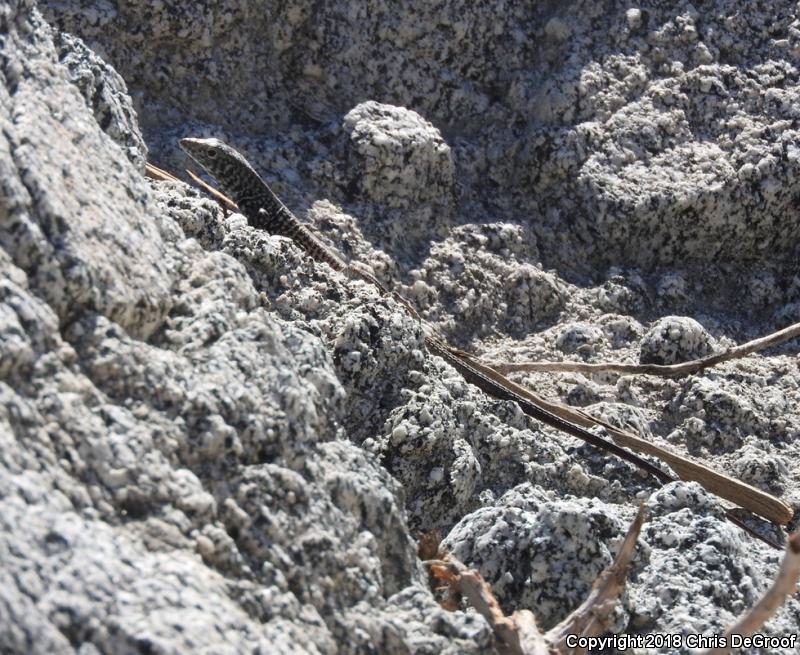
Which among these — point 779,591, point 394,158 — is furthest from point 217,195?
point 779,591

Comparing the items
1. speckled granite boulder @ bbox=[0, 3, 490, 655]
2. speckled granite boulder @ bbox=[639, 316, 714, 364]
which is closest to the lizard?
speckled granite boulder @ bbox=[639, 316, 714, 364]

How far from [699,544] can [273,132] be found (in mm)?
2556

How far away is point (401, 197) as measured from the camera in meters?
4.48

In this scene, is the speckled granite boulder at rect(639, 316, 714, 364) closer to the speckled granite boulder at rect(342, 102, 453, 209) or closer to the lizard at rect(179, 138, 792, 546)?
the lizard at rect(179, 138, 792, 546)

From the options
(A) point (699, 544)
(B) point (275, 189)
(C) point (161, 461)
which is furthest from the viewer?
(B) point (275, 189)

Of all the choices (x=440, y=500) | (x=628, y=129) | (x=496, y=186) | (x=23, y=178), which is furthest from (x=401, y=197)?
(x=23, y=178)

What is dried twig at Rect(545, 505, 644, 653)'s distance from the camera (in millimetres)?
2184

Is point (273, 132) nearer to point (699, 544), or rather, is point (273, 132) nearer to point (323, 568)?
point (699, 544)

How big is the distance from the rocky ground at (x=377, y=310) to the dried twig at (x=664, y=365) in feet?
0.20

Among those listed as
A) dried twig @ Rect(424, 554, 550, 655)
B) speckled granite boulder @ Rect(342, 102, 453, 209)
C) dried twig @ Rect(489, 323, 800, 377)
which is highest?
speckled granite boulder @ Rect(342, 102, 453, 209)

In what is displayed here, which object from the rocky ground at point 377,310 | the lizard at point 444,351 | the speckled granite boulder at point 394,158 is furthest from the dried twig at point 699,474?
the speckled granite boulder at point 394,158

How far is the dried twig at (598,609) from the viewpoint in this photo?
218cm

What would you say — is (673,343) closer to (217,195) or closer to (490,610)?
(217,195)

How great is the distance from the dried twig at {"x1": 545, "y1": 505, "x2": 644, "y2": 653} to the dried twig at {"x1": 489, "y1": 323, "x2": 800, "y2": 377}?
1.49 m
